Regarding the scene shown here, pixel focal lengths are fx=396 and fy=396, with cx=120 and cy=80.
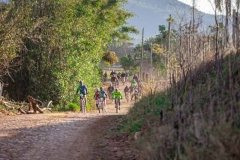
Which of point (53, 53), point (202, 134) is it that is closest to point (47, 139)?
point (202, 134)

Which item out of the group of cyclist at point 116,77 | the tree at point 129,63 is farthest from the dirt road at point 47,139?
the tree at point 129,63

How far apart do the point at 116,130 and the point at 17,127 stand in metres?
3.23

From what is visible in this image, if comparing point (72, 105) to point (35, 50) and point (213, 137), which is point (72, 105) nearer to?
point (35, 50)

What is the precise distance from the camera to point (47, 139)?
9.76 m

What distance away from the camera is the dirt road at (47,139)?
810 centimetres

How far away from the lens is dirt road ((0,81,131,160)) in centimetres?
810

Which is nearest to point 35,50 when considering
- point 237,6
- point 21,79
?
point 21,79

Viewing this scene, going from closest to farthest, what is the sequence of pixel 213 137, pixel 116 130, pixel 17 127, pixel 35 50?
pixel 213 137 → pixel 116 130 → pixel 17 127 → pixel 35 50

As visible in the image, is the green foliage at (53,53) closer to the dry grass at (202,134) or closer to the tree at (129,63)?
the dry grass at (202,134)

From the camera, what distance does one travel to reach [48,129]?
1147cm

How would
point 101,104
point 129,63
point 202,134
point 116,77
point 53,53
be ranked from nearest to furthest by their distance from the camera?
point 202,134, point 53,53, point 101,104, point 116,77, point 129,63

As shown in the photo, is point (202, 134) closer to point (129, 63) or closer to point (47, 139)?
point (47, 139)

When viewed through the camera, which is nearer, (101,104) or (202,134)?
(202,134)

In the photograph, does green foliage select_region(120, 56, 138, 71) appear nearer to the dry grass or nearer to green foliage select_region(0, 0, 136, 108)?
green foliage select_region(0, 0, 136, 108)
